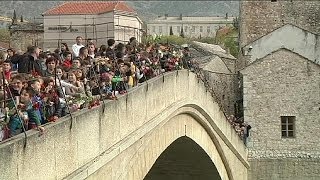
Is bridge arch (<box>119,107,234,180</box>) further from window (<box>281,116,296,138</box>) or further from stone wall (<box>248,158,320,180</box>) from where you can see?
window (<box>281,116,296,138</box>)

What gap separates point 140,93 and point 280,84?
55.6ft

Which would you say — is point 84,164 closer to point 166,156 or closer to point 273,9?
point 166,156

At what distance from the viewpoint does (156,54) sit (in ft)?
52.5

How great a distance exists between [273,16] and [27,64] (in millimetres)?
25035

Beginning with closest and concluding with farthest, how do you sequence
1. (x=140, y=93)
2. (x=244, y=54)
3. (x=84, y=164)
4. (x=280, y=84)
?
1. (x=84, y=164)
2. (x=140, y=93)
3. (x=280, y=84)
4. (x=244, y=54)

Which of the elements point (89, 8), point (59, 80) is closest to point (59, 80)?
point (59, 80)

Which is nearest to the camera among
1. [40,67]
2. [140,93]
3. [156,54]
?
[40,67]

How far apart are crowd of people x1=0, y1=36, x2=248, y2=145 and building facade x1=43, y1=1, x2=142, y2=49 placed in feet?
34.3

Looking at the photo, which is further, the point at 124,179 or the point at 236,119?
the point at 236,119

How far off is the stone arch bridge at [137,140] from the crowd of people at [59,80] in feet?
0.76

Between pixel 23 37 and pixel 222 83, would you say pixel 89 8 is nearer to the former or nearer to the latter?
pixel 23 37

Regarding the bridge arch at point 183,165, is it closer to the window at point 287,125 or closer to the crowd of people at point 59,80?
the window at point 287,125

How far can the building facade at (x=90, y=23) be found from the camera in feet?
81.5

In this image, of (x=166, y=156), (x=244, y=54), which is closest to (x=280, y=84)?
(x=244, y=54)
